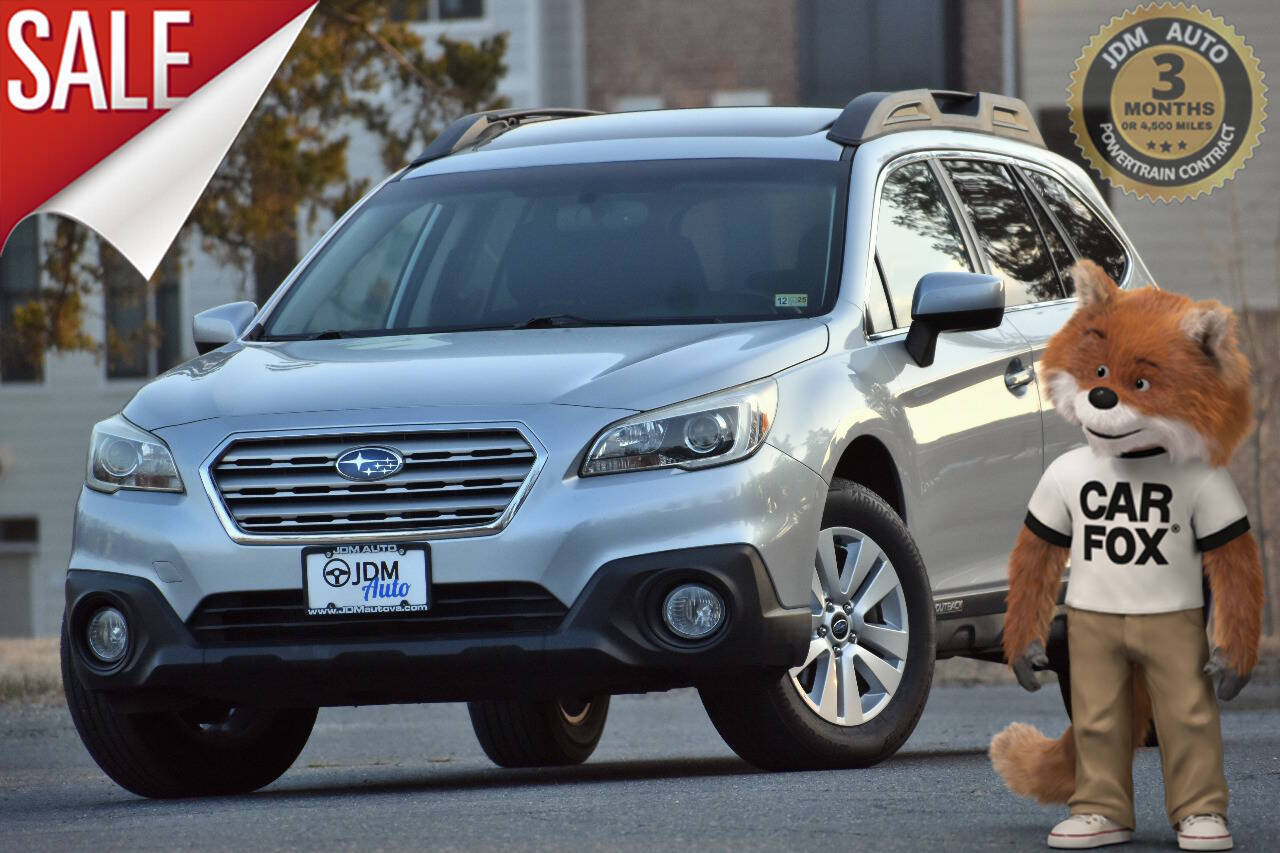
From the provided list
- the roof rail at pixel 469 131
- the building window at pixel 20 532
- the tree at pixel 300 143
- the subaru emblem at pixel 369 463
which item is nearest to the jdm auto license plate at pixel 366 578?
the subaru emblem at pixel 369 463

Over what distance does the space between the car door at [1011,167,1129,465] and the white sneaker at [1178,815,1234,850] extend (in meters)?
3.42

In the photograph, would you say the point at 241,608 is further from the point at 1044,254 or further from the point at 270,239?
the point at 270,239

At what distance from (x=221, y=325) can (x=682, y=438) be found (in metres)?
2.04

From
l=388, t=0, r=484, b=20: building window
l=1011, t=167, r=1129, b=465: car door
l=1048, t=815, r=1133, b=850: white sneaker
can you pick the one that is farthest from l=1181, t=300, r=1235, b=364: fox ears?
l=388, t=0, r=484, b=20: building window

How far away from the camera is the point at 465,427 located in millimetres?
6801

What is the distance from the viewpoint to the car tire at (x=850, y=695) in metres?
7.06

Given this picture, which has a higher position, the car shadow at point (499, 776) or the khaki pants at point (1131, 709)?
the khaki pants at point (1131, 709)

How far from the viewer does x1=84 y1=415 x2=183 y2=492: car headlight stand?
7.14m

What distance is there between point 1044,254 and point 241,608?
3529 mm

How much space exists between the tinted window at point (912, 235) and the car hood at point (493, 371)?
69cm

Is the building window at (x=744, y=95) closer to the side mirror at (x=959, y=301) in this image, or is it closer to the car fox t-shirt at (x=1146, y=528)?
the side mirror at (x=959, y=301)

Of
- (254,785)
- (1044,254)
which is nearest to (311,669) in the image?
(254,785)

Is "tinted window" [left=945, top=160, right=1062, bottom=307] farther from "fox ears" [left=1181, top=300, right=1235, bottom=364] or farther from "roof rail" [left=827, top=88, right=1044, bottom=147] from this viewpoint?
"fox ears" [left=1181, top=300, right=1235, bottom=364]

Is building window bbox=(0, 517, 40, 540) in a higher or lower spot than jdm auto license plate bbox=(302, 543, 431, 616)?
lower
